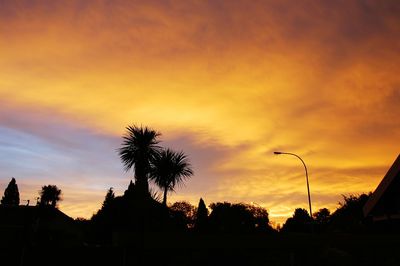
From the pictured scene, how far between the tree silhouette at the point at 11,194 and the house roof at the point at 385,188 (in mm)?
107311

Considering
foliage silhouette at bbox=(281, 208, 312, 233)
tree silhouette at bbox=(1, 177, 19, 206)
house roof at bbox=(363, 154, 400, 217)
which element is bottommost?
house roof at bbox=(363, 154, 400, 217)

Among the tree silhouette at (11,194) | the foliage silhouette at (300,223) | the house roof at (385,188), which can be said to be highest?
the tree silhouette at (11,194)

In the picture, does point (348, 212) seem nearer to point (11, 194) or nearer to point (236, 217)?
point (236, 217)

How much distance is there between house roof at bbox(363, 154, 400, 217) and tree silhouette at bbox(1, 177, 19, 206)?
107 meters

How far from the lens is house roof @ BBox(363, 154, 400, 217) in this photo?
232 inches

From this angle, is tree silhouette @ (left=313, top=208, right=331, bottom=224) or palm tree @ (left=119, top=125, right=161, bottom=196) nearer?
palm tree @ (left=119, top=125, right=161, bottom=196)

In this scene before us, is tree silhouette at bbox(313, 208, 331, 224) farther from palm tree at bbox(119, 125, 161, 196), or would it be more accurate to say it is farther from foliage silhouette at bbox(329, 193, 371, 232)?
palm tree at bbox(119, 125, 161, 196)

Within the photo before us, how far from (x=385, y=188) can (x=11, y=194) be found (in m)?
110

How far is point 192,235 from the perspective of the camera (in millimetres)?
17766

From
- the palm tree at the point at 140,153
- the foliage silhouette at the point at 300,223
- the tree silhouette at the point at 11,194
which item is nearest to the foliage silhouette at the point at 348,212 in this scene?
the foliage silhouette at the point at 300,223

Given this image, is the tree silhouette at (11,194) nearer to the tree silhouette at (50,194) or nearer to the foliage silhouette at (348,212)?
the tree silhouette at (50,194)

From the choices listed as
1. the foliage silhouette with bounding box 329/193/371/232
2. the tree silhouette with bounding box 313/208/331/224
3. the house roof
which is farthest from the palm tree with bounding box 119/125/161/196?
the tree silhouette with bounding box 313/208/331/224

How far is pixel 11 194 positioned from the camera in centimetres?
9906

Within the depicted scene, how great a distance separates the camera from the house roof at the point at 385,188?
5.89 metres
